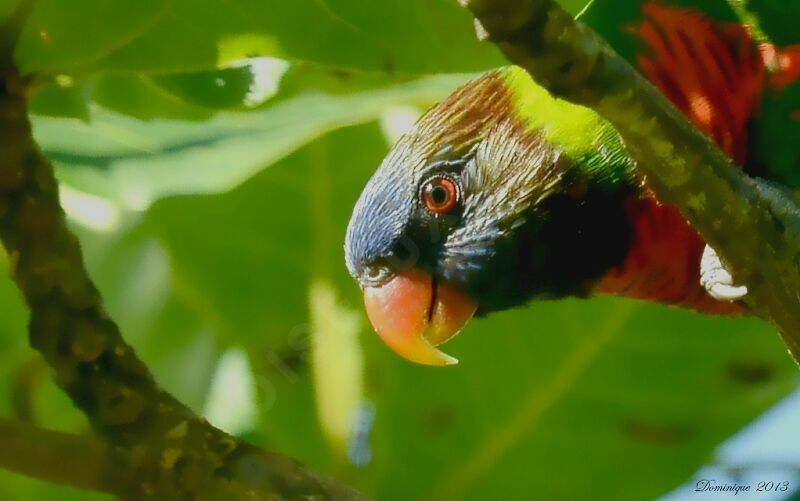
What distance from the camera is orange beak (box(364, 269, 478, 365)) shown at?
1485 mm

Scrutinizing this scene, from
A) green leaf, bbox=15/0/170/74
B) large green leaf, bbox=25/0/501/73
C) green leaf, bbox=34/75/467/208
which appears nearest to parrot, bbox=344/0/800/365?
green leaf, bbox=34/75/467/208

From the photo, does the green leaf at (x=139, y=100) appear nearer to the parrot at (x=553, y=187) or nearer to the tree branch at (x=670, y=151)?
the parrot at (x=553, y=187)

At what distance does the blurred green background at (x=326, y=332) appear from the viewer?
136cm

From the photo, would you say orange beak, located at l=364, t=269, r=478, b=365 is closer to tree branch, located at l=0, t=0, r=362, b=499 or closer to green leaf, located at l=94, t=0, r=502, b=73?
green leaf, located at l=94, t=0, r=502, b=73

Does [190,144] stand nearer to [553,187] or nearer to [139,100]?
[139,100]

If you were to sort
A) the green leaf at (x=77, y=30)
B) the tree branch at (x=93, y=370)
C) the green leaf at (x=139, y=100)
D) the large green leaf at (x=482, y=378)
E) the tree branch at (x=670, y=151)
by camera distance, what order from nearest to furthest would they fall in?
1. the tree branch at (x=670, y=151)
2. the tree branch at (x=93, y=370)
3. the green leaf at (x=77, y=30)
4. the green leaf at (x=139, y=100)
5. the large green leaf at (x=482, y=378)

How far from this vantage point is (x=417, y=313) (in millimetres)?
1599

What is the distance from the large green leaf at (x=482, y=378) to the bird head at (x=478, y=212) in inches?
2.8

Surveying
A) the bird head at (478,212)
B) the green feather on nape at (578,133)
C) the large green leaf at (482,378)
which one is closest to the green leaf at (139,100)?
the large green leaf at (482,378)

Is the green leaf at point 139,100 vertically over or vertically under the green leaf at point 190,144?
over

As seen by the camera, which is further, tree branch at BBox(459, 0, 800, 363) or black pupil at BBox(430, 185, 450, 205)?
black pupil at BBox(430, 185, 450, 205)

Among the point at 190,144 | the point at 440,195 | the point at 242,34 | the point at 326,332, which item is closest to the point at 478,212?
the point at 440,195

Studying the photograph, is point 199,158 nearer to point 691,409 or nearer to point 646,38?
point 646,38

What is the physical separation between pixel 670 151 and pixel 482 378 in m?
0.78
